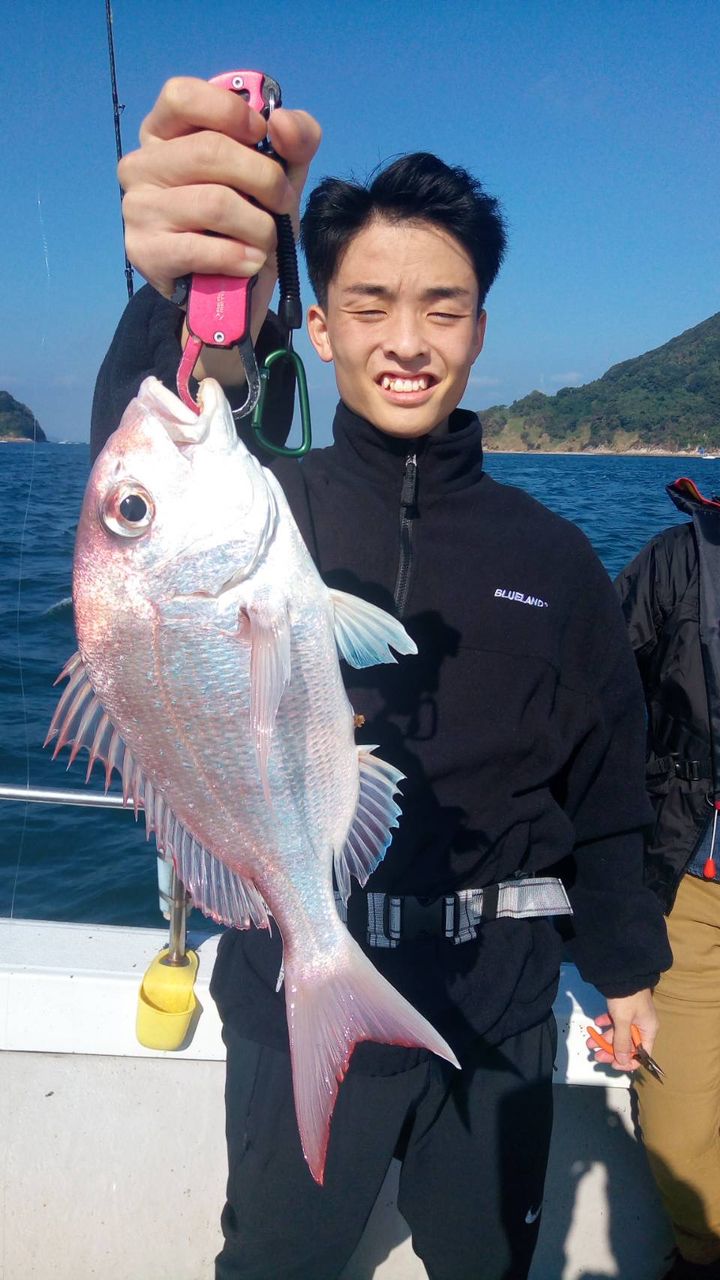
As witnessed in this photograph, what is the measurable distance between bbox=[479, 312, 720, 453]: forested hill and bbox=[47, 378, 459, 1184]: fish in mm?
95977

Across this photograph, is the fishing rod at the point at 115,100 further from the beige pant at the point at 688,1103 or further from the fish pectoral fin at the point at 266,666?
the beige pant at the point at 688,1103

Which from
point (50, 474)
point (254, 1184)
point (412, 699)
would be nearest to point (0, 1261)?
point (254, 1184)

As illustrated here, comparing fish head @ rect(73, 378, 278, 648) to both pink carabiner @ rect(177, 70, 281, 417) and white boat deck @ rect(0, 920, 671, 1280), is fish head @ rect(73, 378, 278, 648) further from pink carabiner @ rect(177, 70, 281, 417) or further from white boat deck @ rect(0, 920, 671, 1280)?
white boat deck @ rect(0, 920, 671, 1280)

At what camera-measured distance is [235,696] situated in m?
1.42

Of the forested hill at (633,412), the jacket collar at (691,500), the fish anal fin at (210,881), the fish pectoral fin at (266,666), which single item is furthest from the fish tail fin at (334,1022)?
the forested hill at (633,412)

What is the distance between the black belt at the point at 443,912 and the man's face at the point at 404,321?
1176 mm

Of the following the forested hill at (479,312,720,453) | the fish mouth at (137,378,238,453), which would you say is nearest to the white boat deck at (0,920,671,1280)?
the fish mouth at (137,378,238,453)

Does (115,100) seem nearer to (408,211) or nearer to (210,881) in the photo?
(408,211)

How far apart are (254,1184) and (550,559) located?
5.63 ft

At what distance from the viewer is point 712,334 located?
4567 inches

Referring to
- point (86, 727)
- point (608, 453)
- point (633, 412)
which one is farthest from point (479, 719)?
point (608, 453)

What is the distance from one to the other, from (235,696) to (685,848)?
85.3 inches

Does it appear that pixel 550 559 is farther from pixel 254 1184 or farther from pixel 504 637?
pixel 254 1184

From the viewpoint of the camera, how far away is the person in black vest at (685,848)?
2.67m
